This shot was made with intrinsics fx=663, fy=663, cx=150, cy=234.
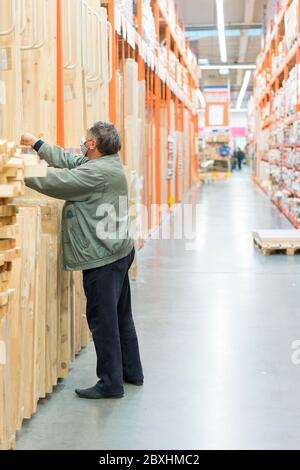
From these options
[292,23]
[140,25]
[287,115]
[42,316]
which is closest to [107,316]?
[42,316]

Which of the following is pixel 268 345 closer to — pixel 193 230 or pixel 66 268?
pixel 66 268

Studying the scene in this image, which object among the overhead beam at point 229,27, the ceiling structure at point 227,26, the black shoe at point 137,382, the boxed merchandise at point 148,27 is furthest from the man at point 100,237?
the overhead beam at point 229,27

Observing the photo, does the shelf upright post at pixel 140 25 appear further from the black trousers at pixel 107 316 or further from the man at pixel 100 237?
the black trousers at pixel 107 316

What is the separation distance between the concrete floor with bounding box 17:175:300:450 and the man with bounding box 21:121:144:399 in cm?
30

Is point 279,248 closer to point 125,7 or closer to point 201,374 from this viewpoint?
point 125,7

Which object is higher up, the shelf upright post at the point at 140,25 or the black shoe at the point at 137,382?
the shelf upright post at the point at 140,25

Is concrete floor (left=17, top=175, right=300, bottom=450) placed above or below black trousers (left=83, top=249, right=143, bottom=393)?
below

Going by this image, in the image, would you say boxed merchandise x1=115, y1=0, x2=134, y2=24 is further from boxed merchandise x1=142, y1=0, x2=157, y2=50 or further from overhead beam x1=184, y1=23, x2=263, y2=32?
overhead beam x1=184, y1=23, x2=263, y2=32

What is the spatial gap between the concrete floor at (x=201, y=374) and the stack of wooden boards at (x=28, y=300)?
174mm

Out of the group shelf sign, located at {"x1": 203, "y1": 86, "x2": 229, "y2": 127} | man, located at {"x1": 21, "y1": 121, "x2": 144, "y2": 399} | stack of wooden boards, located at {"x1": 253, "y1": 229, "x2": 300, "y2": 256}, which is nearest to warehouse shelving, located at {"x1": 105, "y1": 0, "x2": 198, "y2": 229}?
stack of wooden boards, located at {"x1": 253, "y1": 229, "x2": 300, "y2": 256}

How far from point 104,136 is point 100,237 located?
2.06ft

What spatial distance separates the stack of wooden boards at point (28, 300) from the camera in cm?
322

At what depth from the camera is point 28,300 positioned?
3748mm

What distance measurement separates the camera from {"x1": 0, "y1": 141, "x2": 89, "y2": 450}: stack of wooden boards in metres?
3.22
